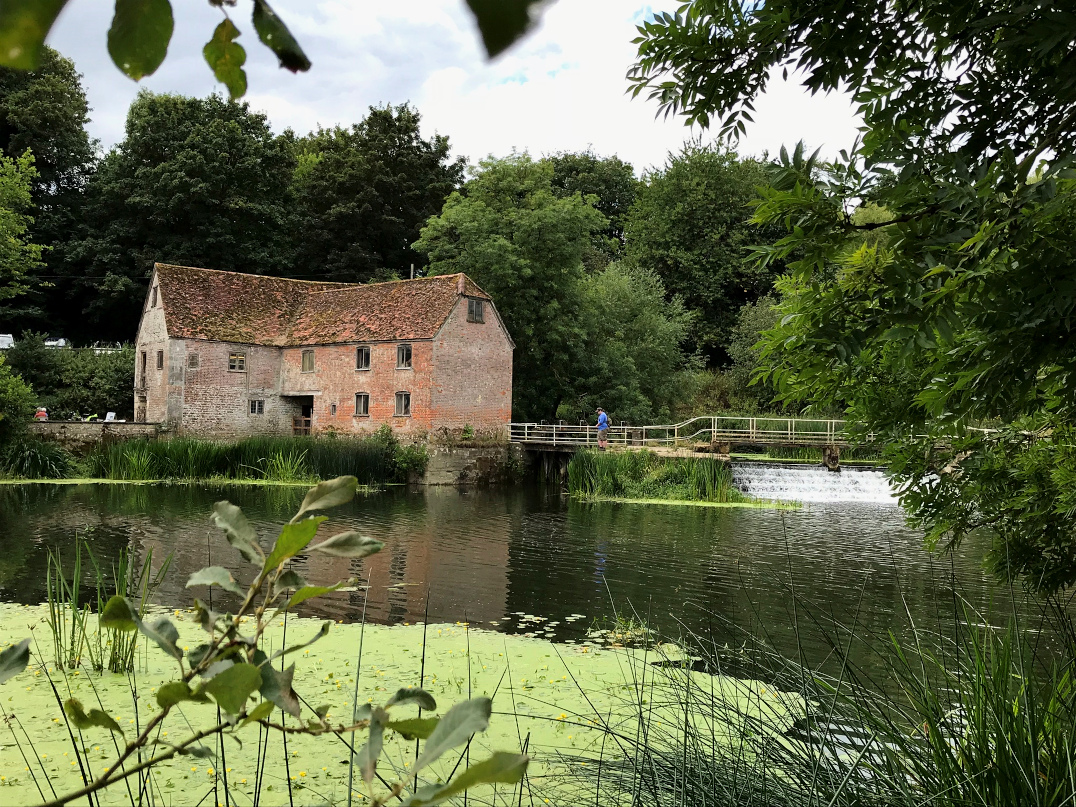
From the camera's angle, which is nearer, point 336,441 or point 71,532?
point 71,532

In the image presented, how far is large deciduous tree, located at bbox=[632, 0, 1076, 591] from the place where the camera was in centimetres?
343

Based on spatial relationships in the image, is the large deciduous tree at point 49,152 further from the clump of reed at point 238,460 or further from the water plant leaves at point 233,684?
the water plant leaves at point 233,684

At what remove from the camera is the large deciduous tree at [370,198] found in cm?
4747

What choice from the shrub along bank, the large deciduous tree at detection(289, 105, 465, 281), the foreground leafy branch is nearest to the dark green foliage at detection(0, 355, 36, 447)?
the shrub along bank

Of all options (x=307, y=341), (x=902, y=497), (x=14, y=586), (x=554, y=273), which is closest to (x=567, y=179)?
(x=554, y=273)

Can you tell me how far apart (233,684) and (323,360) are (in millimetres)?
35615

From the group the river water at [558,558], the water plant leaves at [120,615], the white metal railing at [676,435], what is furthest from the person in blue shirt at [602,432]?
the water plant leaves at [120,615]

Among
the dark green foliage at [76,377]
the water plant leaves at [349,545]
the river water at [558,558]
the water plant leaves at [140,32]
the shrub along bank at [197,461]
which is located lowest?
the river water at [558,558]

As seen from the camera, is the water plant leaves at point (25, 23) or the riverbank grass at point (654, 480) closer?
the water plant leaves at point (25, 23)

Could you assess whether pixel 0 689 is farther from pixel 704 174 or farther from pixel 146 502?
pixel 704 174

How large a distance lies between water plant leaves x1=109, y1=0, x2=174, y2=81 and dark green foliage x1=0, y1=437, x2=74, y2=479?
94.6 ft

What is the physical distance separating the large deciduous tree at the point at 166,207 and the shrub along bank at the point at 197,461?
17.4 metres

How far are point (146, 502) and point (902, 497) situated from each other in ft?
62.7

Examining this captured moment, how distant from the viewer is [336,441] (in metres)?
29.9
